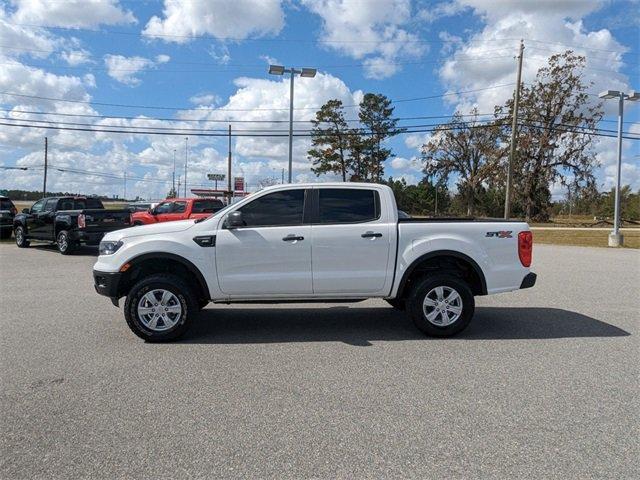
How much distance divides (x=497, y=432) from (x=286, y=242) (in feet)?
10.7

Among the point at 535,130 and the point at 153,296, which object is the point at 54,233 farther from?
the point at 535,130

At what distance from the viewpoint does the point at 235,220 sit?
6051 mm

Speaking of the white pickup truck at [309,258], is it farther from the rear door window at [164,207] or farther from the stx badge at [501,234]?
the rear door window at [164,207]

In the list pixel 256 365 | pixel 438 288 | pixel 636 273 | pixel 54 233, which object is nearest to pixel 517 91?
pixel 636 273

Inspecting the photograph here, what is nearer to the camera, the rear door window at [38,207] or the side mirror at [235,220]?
the side mirror at [235,220]

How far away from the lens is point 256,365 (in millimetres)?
5191

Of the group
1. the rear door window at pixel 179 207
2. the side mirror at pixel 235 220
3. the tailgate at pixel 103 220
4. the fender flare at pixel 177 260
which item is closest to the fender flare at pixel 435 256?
the side mirror at pixel 235 220

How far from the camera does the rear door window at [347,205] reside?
6355 millimetres

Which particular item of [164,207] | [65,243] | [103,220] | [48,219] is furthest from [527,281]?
[164,207]

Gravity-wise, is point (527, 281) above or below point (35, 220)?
below

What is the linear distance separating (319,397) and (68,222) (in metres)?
13.8

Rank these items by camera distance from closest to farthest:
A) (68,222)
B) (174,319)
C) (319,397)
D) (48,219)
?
(319,397) → (174,319) → (68,222) → (48,219)

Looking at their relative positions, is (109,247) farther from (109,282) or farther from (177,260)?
(177,260)

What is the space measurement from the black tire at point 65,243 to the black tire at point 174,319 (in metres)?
11.1
